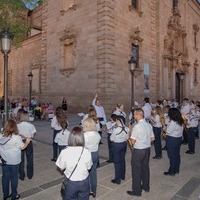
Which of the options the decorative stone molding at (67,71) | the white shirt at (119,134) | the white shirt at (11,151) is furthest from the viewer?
the decorative stone molding at (67,71)

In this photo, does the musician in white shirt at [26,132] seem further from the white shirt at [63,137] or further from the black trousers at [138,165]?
the black trousers at [138,165]

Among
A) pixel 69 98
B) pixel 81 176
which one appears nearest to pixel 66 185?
pixel 81 176

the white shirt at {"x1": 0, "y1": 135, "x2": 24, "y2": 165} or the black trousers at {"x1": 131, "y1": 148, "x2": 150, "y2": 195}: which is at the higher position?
the white shirt at {"x1": 0, "y1": 135, "x2": 24, "y2": 165}

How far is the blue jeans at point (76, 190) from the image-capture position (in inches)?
135

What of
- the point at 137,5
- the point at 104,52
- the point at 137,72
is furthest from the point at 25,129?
the point at 137,5

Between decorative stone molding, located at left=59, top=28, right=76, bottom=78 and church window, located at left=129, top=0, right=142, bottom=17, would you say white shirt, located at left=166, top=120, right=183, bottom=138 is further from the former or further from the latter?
church window, located at left=129, top=0, right=142, bottom=17

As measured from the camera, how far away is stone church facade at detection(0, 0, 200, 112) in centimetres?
1828

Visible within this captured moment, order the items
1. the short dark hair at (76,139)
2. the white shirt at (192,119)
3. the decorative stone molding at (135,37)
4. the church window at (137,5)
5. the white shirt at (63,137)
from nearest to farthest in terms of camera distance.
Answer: the short dark hair at (76,139)
the white shirt at (63,137)
the white shirt at (192,119)
the decorative stone molding at (135,37)
the church window at (137,5)

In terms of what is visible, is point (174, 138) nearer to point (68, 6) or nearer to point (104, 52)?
point (104, 52)

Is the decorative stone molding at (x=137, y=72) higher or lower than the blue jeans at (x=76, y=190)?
higher

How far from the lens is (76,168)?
3.45 meters

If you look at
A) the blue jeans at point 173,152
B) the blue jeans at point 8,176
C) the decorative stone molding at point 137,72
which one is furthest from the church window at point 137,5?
the blue jeans at point 8,176

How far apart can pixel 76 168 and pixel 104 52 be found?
15.1 metres

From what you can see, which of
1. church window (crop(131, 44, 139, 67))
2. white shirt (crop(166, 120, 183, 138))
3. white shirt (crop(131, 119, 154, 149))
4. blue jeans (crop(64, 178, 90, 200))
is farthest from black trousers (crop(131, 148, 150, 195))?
church window (crop(131, 44, 139, 67))
